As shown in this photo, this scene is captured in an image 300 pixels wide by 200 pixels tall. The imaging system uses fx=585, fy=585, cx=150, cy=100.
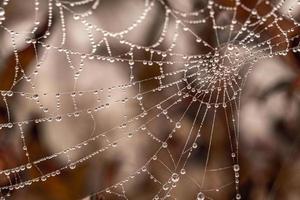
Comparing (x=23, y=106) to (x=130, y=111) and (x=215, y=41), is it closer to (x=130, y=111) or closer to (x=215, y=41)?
(x=130, y=111)

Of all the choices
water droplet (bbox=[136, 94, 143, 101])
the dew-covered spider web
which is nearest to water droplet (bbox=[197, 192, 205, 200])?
the dew-covered spider web


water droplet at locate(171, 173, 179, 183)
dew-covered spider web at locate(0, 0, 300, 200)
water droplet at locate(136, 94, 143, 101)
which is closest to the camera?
dew-covered spider web at locate(0, 0, 300, 200)

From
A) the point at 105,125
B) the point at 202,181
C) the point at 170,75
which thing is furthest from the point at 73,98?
the point at 202,181

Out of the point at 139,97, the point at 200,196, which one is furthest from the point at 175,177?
the point at 139,97

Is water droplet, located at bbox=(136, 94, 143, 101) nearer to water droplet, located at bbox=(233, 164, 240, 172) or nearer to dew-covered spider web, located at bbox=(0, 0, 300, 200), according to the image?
dew-covered spider web, located at bbox=(0, 0, 300, 200)

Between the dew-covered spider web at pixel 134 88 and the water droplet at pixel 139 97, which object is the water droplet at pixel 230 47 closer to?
the dew-covered spider web at pixel 134 88

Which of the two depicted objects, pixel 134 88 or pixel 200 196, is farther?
pixel 200 196

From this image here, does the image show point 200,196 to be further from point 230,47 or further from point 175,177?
point 230,47

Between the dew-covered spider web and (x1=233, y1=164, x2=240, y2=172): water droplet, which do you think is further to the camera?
(x1=233, y1=164, x2=240, y2=172): water droplet

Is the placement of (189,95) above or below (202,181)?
above
